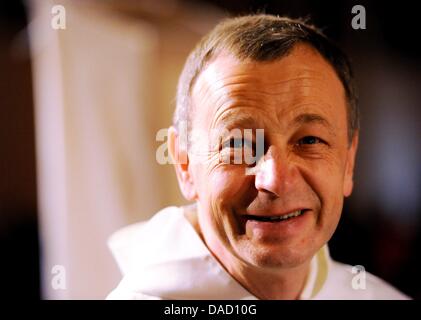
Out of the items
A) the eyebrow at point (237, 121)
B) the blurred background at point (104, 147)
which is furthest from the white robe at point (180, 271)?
the eyebrow at point (237, 121)

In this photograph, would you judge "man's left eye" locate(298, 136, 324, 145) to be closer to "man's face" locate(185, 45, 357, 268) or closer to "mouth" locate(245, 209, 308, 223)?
"man's face" locate(185, 45, 357, 268)

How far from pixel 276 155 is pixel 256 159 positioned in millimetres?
36

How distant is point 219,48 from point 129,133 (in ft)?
1.47

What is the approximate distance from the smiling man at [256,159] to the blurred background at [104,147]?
0.69 ft

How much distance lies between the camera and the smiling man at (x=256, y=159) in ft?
2.52

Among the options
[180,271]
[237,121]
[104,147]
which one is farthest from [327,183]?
[104,147]

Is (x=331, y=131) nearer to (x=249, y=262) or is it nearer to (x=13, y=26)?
(x=249, y=262)

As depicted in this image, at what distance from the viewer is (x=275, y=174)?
2.45 feet

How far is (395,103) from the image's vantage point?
1.11m

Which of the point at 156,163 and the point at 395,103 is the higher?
the point at 395,103
